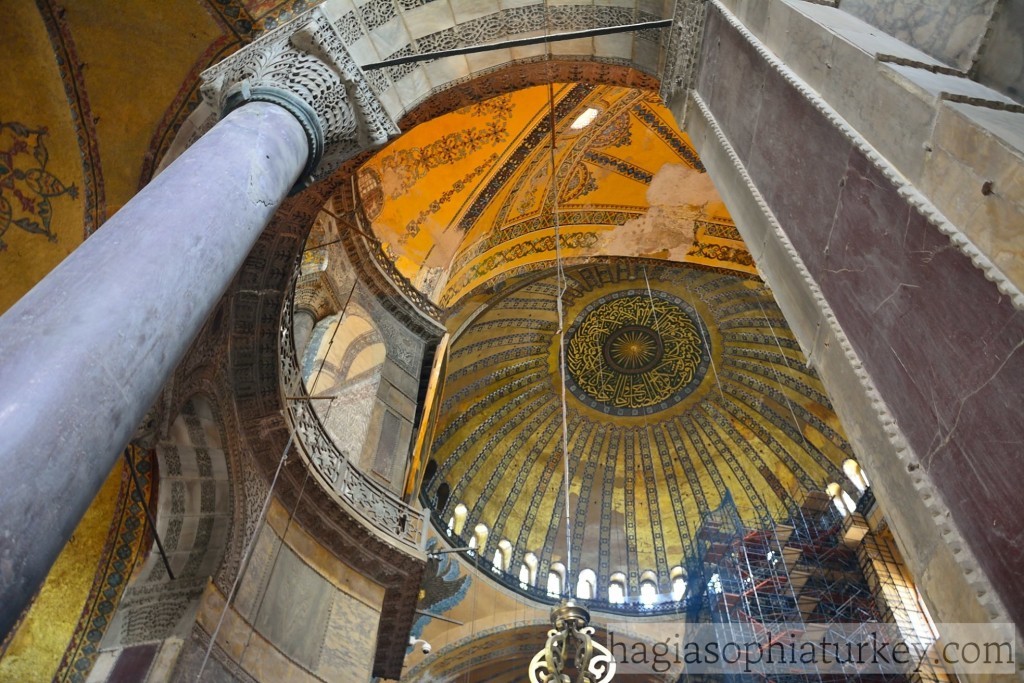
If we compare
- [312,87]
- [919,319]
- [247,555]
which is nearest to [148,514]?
[247,555]

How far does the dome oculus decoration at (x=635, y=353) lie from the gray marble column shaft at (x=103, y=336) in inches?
452

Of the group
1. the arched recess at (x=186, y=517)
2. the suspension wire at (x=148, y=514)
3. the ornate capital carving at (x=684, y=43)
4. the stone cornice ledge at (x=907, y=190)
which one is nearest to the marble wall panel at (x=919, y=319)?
the stone cornice ledge at (x=907, y=190)

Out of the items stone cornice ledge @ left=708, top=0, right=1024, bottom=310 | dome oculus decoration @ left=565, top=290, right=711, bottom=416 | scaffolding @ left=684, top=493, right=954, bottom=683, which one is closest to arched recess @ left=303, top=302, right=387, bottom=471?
stone cornice ledge @ left=708, top=0, right=1024, bottom=310

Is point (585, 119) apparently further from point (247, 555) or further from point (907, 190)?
point (907, 190)

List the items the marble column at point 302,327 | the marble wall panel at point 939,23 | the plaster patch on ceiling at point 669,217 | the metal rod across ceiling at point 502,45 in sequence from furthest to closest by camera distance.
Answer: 1. the plaster patch on ceiling at point 669,217
2. the marble column at point 302,327
3. the metal rod across ceiling at point 502,45
4. the marble wall panel at point 939,23

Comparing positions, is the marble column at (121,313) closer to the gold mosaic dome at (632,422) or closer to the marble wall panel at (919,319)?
the marble wall panel at (919,319)

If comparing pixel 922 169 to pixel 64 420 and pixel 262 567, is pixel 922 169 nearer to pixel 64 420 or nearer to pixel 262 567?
pixel 64 420

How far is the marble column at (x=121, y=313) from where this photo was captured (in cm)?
160

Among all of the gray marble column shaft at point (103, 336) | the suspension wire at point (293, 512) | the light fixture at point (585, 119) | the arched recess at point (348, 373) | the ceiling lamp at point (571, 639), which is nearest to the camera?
the gray marble column shaft at point (103, 336)

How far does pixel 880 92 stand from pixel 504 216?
6.96m

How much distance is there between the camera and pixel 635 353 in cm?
1456

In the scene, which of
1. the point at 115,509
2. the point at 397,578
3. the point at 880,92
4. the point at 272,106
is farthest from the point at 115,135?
the point at 880,92

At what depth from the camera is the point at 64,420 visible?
172 centimetres

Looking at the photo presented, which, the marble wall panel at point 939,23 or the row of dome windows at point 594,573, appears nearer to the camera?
the marble wall panel at point 939,23
